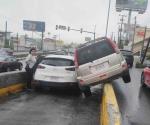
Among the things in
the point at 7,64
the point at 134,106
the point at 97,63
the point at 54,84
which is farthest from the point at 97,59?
the point at 7,64

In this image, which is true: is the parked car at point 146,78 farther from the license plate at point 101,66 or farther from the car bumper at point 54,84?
the car bumper at point 54,84

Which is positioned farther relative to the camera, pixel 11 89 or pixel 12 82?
pixel 12 82

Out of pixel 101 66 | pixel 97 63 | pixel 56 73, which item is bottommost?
pixel 56 73

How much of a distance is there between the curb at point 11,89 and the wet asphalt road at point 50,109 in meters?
0.40

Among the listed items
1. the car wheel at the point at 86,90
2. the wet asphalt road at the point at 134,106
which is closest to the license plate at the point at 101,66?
the car wheel at the point at 86,90

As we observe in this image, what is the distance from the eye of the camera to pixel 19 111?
37.0ft

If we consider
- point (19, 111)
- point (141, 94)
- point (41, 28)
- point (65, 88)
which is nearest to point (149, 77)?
point (141, 94)

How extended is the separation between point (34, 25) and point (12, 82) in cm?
9793

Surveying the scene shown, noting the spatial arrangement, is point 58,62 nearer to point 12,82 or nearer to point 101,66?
point 101,66

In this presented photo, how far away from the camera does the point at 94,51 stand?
52.4 feet

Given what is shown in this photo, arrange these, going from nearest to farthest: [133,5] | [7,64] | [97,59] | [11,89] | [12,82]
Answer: [11,89], [97,59], [12,82], [7,64], [133,5]

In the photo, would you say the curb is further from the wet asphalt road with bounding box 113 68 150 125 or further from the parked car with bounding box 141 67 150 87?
the parked car with bounding box 141 67 150 87

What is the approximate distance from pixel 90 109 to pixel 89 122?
2355 mm

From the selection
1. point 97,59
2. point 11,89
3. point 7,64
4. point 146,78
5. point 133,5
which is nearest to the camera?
point 11,89
